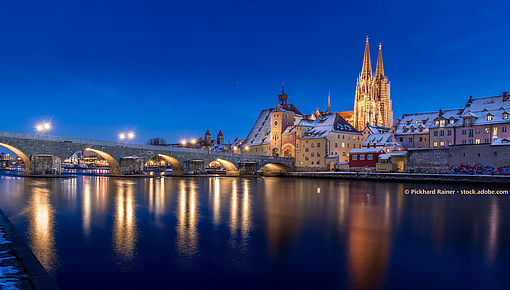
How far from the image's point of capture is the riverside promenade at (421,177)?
45594 millimetres

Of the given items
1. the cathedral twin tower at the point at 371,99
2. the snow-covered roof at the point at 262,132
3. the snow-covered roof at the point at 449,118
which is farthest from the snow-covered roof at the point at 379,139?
the cathedral twin tower at the point at 371,99

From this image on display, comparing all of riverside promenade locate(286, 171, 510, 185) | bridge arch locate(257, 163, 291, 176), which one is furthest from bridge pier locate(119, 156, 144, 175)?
riverside promenade locate(286, 171, 510, 185)

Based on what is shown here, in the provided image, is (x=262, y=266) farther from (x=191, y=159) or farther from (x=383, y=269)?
(x=191, y=159)

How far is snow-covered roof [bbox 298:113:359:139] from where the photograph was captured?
74.7 m

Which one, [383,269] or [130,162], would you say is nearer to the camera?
[383,269]

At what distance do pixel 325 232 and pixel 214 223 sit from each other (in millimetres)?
5181

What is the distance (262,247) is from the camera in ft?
38.4

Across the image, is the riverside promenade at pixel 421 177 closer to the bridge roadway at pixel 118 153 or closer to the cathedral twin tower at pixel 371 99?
the bridge roadway at pixel 118 153

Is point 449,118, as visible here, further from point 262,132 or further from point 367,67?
point 367,67

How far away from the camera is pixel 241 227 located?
15.4 metres

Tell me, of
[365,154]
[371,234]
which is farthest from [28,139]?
[365,154]

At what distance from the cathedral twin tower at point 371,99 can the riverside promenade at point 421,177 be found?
167 feet

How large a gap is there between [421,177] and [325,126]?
27130 mm

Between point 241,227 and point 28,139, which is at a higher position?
point 28,139
